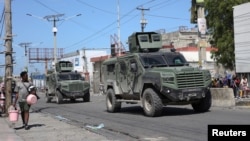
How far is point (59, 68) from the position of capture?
37938mm

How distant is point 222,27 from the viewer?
1758 inches

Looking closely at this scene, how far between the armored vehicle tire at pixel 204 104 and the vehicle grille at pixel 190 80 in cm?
75

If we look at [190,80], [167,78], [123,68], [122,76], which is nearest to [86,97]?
[122,76]

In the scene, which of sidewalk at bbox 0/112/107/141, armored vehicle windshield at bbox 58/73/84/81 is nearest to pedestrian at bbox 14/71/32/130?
sidewalk at bbox 0/112/107/141

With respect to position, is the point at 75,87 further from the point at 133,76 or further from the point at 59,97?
the point at 133,76

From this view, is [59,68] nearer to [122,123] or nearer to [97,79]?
[122,123]

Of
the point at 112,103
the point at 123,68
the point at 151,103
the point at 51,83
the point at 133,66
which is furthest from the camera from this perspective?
the point at 51,83

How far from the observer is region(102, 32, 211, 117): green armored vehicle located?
1664cm

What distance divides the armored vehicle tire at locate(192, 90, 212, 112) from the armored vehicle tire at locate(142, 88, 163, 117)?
184cm

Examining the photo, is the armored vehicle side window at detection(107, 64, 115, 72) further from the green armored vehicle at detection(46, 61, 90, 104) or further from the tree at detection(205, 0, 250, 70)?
the tree at detection(205, 0, 250, 70)

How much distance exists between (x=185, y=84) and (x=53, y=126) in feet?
15.9

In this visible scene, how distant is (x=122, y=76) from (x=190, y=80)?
392 cm

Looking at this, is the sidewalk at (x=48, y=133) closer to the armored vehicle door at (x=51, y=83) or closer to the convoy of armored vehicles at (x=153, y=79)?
the convoy of armored vehicles at (x=153, y=79)

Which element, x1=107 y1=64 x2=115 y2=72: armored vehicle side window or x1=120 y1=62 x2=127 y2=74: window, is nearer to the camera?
x1=120 y1=62 x2=127 y2=74: window
